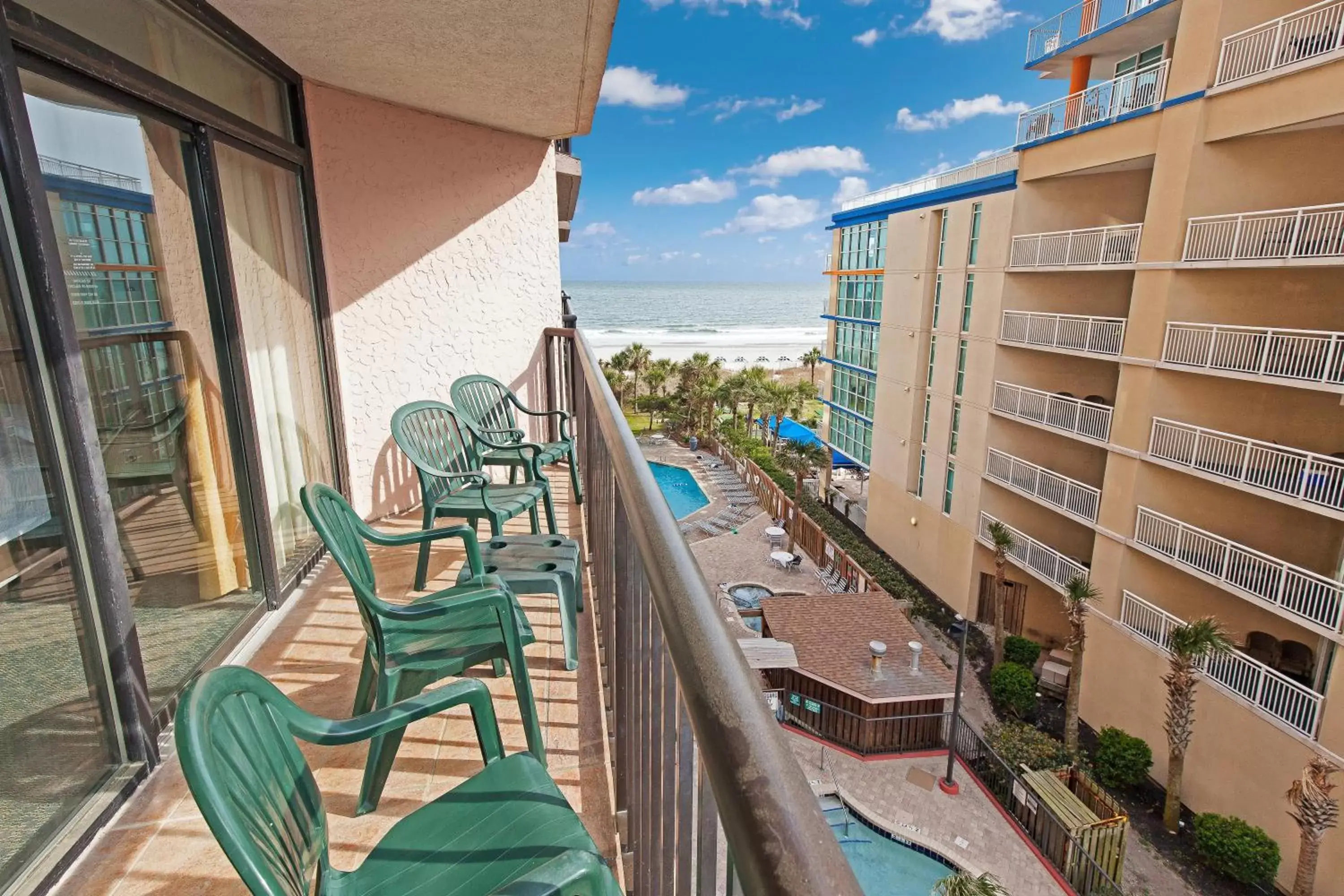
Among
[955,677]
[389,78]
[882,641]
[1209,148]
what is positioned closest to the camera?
[389,78]

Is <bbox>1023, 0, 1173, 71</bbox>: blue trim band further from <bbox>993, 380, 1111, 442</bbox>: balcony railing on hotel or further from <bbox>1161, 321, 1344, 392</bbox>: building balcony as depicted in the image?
<bbox>993, 380, 1111, 442</bbox>: balcony railing on hotel

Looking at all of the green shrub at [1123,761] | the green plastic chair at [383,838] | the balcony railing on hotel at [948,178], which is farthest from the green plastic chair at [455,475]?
the balcony railing on hotel at [948,178]

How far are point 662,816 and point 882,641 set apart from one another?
12335mm

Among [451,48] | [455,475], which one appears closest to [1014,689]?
[455,475]

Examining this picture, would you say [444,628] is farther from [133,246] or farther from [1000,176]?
[1000,176]

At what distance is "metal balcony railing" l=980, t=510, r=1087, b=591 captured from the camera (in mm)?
12984

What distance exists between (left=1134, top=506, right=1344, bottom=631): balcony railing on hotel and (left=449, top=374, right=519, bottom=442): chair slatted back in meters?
10.1

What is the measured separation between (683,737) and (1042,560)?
49.2 ft

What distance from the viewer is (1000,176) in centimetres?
1443

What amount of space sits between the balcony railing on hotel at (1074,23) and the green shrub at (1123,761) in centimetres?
1202

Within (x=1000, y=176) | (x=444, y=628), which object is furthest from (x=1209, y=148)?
(x=444, y=628)

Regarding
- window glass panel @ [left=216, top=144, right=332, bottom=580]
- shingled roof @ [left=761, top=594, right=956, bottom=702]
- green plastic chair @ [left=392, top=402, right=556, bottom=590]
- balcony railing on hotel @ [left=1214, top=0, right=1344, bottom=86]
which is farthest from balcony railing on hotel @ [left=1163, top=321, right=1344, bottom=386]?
window glass panel @ [left=216, top=144, right=332, bottom=580]

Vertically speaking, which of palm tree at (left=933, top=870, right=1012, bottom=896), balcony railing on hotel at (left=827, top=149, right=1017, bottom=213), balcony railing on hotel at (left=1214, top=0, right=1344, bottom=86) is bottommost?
palm tree at (left=933, top=870, right=1012, bottom=896)

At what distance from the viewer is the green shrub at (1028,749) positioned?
10219mm
